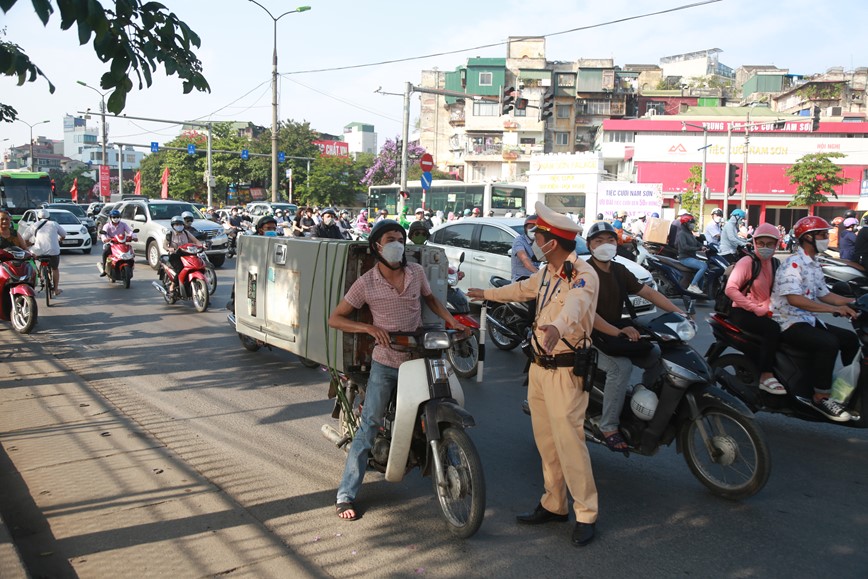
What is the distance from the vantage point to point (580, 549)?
13.3ft

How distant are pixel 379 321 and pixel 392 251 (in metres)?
0.43

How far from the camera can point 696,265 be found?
14.5 metres

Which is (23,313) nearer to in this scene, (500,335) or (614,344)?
(500,335)

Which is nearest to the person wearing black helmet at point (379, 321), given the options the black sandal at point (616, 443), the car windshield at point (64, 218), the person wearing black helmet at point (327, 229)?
the black sandal at point (616, 443)

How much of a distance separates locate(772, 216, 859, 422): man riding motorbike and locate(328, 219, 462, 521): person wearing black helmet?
317cm

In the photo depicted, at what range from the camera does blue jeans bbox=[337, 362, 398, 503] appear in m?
4.44

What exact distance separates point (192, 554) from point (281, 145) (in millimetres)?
68408

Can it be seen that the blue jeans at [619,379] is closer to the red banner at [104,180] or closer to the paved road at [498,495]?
the paved road at [498,495]

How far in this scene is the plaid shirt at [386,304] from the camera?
443 cm

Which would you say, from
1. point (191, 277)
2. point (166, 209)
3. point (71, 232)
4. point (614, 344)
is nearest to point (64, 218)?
point (71, 232)

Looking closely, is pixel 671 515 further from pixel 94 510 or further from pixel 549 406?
pixel 94 510

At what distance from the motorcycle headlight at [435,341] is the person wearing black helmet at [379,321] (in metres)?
0.23

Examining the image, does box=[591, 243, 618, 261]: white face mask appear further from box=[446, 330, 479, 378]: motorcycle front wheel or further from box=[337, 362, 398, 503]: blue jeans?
box=[446, 330, 479, 378]: motorcycle front wheel

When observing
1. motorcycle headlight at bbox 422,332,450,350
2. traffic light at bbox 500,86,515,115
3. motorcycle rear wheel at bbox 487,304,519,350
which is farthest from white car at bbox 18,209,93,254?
motorcycle headlight at bbox 422,332,450,350
